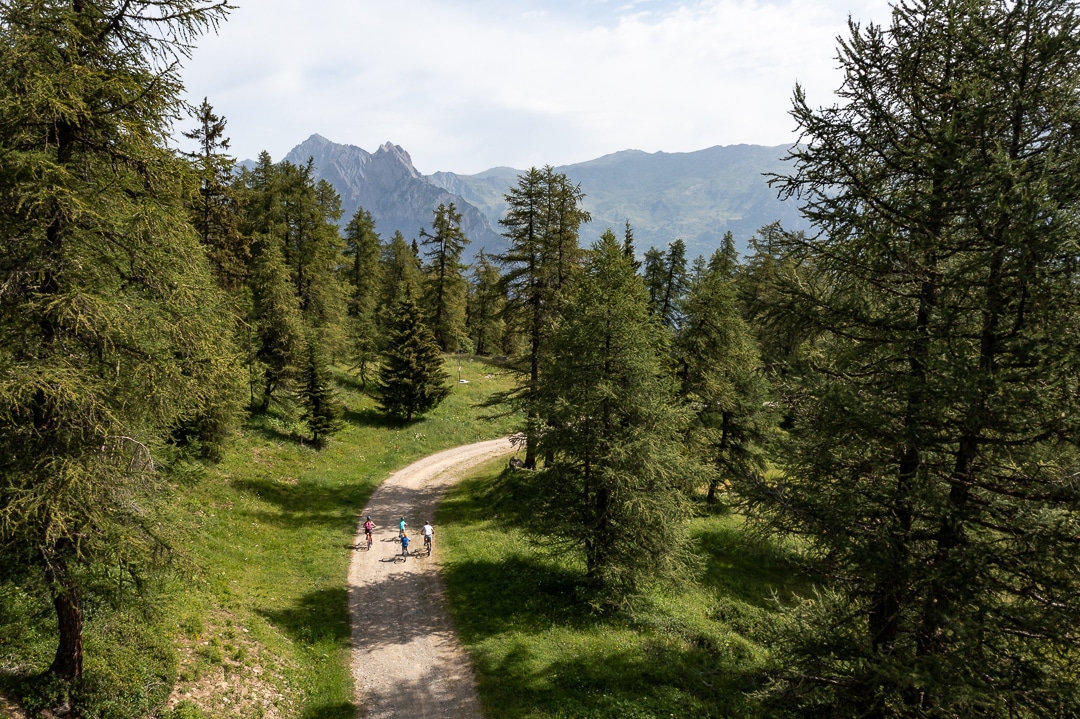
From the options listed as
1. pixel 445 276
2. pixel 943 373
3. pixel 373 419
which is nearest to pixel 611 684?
pixel 943 373

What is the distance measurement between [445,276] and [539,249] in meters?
23.4

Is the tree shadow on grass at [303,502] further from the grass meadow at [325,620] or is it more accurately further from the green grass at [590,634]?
the green grass at [590,634]

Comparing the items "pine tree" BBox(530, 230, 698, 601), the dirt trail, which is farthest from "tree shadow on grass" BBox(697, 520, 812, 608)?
the dirt trail

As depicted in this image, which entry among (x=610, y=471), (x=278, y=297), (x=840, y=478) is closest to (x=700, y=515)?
(x=610, y=471)

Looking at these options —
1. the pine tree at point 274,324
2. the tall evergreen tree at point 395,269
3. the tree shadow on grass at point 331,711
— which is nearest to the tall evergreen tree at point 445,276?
the tall evergreen tree at point 395,269

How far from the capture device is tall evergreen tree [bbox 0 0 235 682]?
24.2ft

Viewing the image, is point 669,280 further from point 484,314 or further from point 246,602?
point 246,602

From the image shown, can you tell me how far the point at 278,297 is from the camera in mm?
28812

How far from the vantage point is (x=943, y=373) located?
6934 mm

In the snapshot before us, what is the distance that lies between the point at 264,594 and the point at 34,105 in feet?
49.8

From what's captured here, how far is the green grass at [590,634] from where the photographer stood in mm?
12508

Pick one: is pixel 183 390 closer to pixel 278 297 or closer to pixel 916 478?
pixel 916 478

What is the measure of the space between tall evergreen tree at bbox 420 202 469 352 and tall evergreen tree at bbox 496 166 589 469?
17.1 metres

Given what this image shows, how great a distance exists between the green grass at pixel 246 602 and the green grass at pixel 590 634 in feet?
13.8
